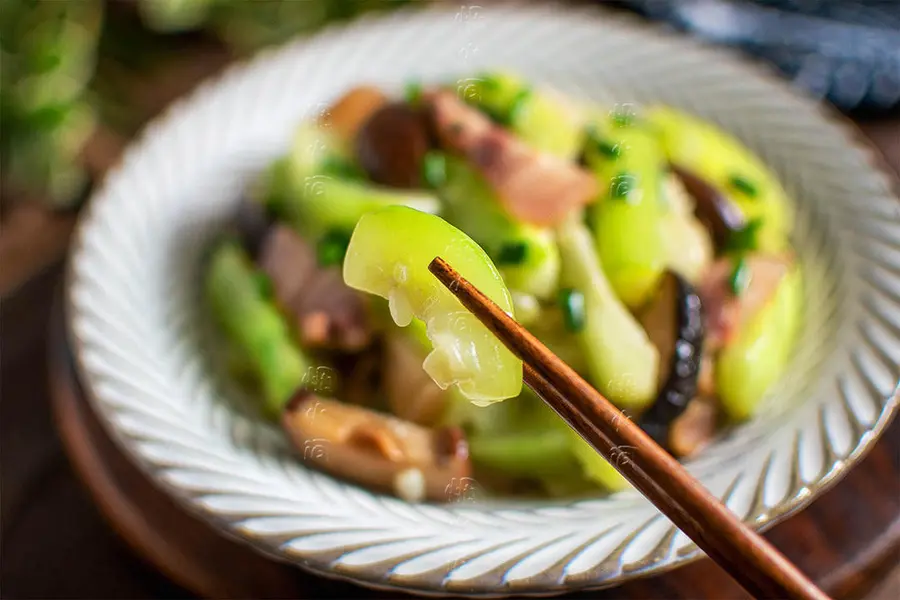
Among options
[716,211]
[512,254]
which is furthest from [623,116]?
[512,254]

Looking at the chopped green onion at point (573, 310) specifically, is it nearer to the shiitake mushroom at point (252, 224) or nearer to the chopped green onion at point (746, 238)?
the chopped green onion at point (746, 238)

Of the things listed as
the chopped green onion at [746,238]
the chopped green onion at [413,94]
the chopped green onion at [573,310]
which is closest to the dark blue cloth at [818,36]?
the chopped green onion at [746,238]

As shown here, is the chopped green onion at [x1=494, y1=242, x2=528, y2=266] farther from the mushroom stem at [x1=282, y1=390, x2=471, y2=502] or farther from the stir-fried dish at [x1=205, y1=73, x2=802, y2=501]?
the mushroom stem at [x1=282, y1=390, x2=471, y2=502]

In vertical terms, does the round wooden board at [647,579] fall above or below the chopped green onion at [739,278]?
below

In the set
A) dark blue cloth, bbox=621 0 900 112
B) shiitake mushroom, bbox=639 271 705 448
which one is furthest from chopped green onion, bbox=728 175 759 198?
dark blue cloth, bbox=621 0 900 112

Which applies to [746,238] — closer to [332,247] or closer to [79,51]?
[332,247]

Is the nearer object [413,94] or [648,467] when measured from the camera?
[648,467]
